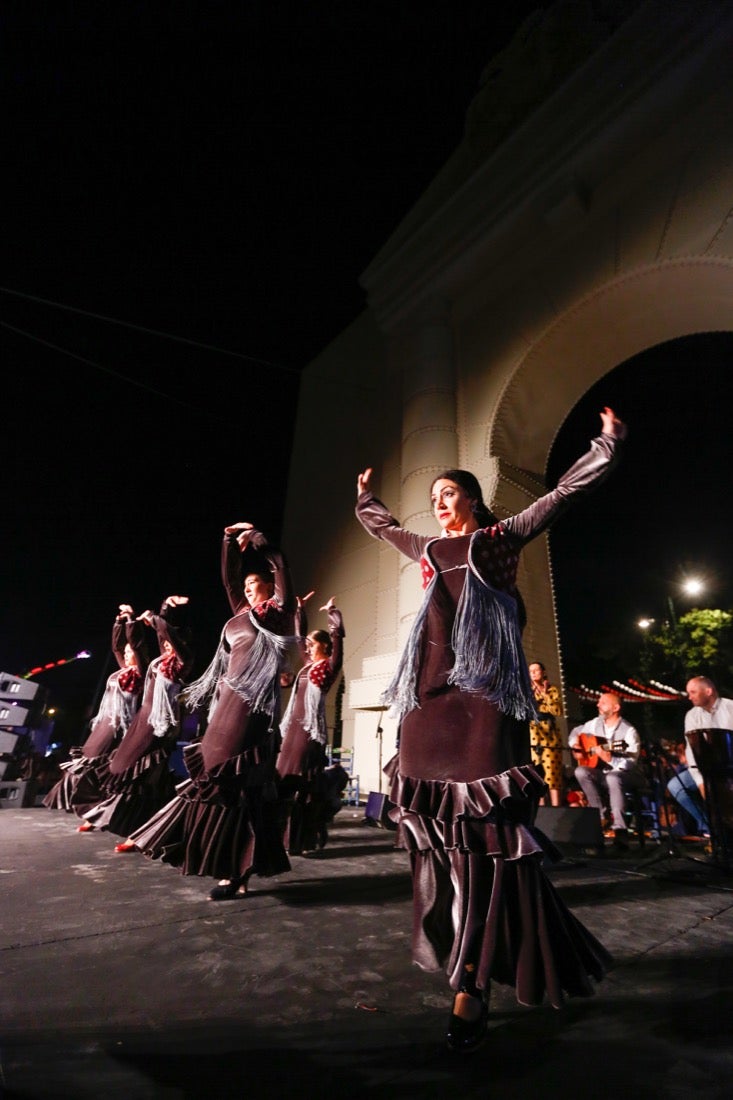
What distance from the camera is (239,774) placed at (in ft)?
9.32

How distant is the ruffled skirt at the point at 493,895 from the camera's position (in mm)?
1375

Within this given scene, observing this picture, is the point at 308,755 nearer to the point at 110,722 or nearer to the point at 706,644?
the point at 110,722

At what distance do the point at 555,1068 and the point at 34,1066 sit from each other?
1084mm

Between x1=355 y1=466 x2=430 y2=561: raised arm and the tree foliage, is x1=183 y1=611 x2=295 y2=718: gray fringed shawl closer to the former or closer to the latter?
x1=355 y1=466 x2=430 y2=561: raised arm

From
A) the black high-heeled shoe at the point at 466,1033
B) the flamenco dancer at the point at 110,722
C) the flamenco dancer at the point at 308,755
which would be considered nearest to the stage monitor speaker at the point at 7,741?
the flamenco dancer at the point at 110,722

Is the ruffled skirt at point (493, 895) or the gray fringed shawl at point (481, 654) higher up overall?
the gray fringed shawl at point (481, 654)

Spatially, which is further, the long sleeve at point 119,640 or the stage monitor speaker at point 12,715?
the stage monitor speaker at point 12,715

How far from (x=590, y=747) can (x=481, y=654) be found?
446 cm

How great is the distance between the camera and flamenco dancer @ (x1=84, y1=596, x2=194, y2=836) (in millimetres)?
4273

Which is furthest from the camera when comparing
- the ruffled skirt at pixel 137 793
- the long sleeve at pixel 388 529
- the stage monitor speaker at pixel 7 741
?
the stage monitor speaker at pixel 7 741

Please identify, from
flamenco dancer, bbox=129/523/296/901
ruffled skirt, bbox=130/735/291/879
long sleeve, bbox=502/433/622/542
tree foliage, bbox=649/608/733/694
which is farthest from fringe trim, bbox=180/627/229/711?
tree foliage, bbox=649/608/733/694

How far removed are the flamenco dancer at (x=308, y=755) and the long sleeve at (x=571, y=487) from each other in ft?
8.43

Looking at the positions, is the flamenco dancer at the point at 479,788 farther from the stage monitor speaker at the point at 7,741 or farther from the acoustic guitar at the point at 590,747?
the stage monitor speaker at the point at 7,741

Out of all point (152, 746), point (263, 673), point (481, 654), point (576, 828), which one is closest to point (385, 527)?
point (481, 654)
